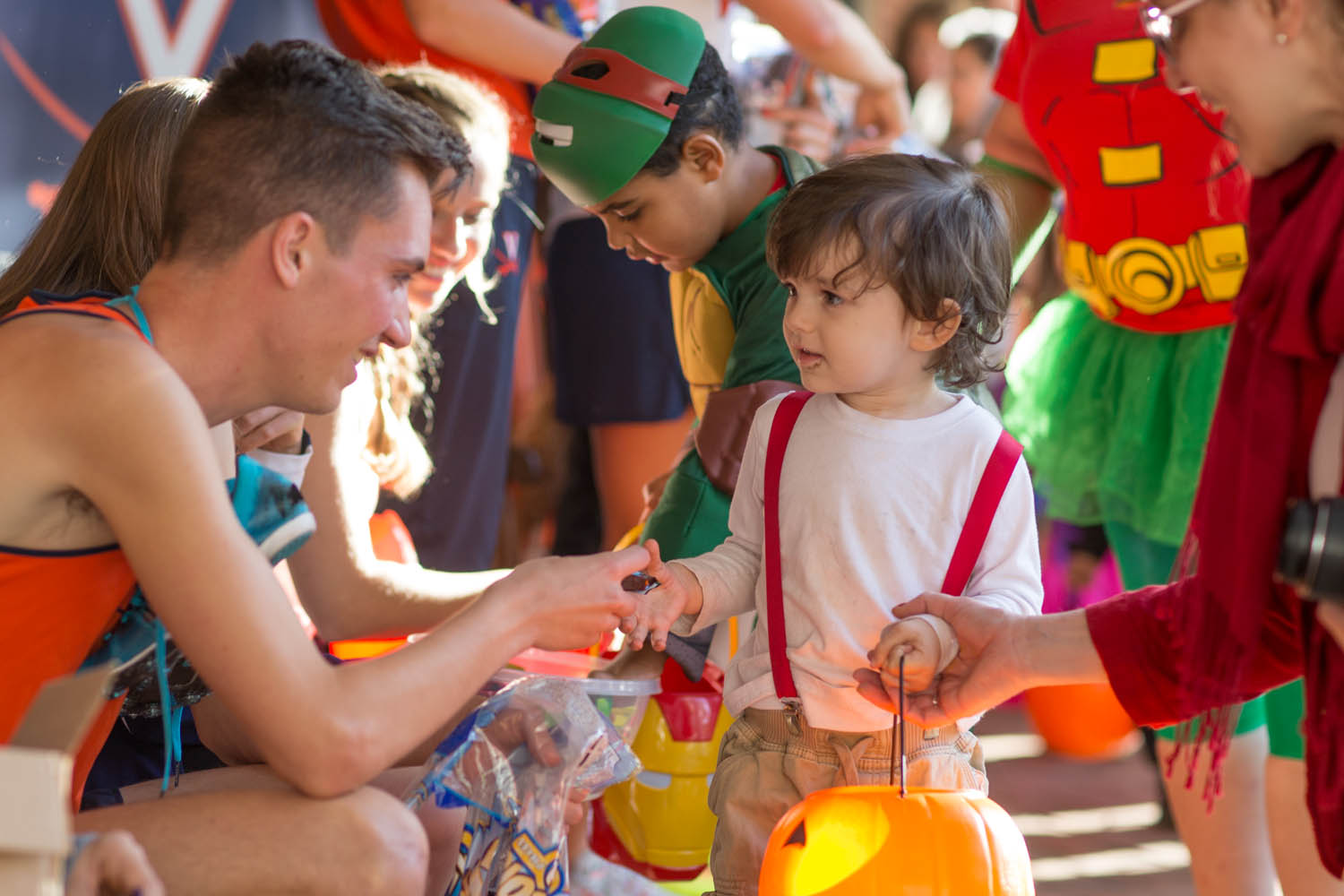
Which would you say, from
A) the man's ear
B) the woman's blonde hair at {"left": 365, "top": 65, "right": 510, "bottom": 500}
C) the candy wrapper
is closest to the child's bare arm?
the candy wrapper

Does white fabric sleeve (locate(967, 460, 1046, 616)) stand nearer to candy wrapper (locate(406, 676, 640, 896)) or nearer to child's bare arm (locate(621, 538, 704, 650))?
child's bare arm (locate(621, 538, 704, 650))

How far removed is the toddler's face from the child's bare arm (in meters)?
0.27

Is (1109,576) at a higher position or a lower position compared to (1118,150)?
lower

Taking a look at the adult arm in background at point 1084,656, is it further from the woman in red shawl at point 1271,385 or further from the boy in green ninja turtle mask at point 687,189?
the boy in green ninja turtle mask at point 687,189

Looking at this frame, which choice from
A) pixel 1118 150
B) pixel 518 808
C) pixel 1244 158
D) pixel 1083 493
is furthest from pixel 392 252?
pixel 1083 493

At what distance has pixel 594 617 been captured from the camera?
1467 mm

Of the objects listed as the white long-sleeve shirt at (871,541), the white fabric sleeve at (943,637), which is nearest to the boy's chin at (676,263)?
the white long-sleeve shirt at (871,541)

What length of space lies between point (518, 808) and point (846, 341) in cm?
66

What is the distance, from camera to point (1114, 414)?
233 cm

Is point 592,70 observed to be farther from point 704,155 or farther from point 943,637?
point 943,637

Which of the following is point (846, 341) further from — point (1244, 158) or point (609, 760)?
point (609, 760)

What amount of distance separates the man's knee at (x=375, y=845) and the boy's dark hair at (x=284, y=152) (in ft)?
1.92

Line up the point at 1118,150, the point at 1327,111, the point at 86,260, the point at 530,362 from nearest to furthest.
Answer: the point at 1327,111
the point at 86,260
the point at 1118,150
the point at 530,362

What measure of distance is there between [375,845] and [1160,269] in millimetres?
1513
